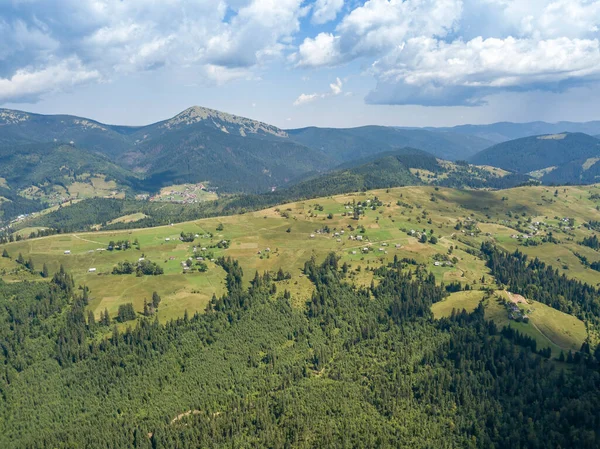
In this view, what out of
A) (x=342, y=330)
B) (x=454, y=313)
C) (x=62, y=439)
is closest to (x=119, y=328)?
(x=62, y=439)

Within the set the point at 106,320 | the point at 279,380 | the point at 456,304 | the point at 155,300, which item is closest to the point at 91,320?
the point at 106,320

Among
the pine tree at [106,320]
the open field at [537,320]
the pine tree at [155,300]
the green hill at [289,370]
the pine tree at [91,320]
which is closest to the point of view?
the green hill at [289,370]

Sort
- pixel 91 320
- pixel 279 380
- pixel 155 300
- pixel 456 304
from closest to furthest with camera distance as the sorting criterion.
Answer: pixel 279 380 → pixel 91 320 → pixel 155 300 → pixel 456 304

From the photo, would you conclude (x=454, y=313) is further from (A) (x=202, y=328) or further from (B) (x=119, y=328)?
(B) (x=119, y=328)

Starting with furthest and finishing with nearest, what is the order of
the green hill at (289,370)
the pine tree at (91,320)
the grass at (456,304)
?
the grass at (456,304) → the pine tree at (91,320) → the green hill at (289,370)

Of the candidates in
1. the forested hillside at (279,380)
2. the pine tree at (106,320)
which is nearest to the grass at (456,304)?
the forested hillside at (279,380)

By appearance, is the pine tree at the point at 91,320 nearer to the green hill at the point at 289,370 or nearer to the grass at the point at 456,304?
the green hill at the point at 289,370

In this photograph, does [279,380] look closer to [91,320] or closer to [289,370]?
[289,370]

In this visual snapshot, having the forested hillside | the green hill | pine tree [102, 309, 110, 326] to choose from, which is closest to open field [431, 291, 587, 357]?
the green hill
